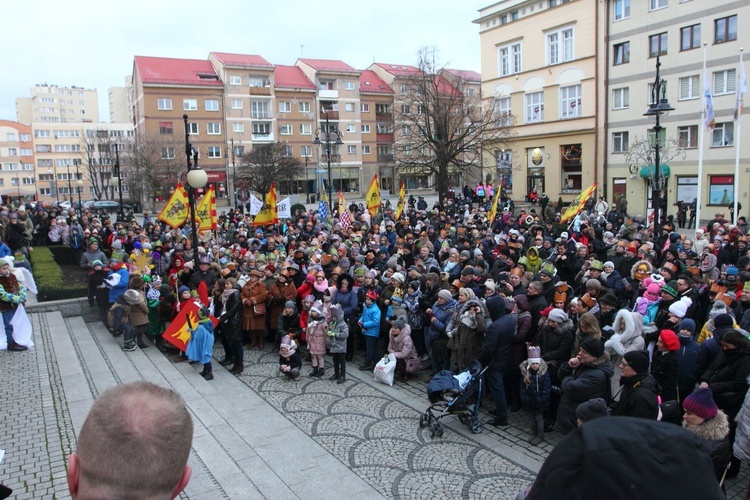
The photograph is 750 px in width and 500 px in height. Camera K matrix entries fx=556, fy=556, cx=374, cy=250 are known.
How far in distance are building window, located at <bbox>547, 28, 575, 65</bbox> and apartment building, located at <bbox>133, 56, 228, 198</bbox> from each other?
119 feet

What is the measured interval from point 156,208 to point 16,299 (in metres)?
48.8

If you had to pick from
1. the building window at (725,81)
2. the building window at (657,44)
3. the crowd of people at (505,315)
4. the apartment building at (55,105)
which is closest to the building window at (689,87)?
the building window at (725,81)

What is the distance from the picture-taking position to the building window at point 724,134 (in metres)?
31.5

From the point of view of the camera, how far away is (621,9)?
3619 cm

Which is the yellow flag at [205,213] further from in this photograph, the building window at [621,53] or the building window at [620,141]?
the building window at [621,53]

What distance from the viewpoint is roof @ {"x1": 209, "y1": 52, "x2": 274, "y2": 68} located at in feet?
205

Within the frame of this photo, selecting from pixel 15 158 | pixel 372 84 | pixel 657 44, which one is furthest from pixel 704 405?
pixel 15 158

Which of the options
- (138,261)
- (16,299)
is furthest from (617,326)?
(138,261)

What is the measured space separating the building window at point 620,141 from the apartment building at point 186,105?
3998 cm

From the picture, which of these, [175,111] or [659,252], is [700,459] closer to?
[659,252]

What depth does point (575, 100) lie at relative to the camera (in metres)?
39.6

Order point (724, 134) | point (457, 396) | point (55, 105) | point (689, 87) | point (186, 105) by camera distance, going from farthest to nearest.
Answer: point (55, 105)
point (186, 105)
point (689, 87)
point (724, 134)
point (457, 396)

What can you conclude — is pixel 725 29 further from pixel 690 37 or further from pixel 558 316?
pixel 558 316

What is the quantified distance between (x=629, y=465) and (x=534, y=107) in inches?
1737
